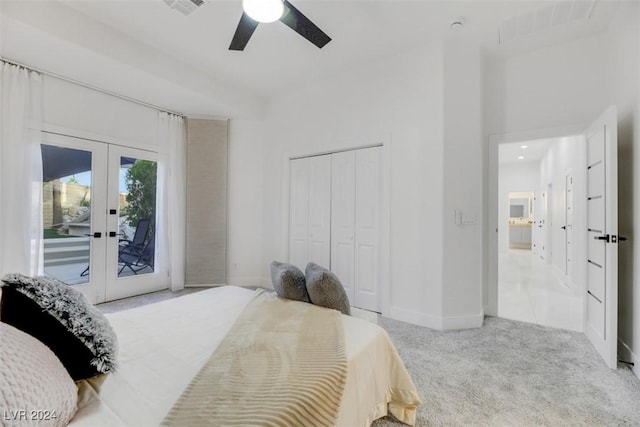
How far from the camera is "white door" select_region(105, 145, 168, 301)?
3.64 m

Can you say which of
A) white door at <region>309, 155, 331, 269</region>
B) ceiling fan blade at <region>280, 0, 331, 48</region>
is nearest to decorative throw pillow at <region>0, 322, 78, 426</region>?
ceiling fan blade at <region>280, 0, 331, 48</region>

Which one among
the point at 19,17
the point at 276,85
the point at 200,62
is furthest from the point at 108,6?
the point at 276,85

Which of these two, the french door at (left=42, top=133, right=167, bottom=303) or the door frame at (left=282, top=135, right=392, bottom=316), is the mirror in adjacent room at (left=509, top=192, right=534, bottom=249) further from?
the french door at (left=42, top=133, right=167, bottom=303)

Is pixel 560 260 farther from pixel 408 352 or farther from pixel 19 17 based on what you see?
pixel 19 17

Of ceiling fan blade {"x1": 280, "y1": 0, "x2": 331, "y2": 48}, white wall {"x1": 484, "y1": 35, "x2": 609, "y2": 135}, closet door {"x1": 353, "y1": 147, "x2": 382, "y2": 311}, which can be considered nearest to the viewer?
ceiling fan blade {"x1": 280, "y1": 0, "x2": 331, "y2": 48}

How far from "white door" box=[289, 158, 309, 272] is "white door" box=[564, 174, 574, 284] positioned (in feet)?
14.2

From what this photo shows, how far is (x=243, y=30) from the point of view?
7.19 feet

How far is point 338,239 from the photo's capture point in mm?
3699

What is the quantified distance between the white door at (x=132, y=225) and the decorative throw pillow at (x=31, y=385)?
10.9 feet

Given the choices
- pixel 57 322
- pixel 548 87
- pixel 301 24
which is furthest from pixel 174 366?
pixel 548 87

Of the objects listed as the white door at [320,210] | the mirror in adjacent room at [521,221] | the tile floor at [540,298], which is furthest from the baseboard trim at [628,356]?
the mirror in adjacent room at [521,221]

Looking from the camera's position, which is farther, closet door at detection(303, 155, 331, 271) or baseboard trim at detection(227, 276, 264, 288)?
baseboard trim at detection(227, 276, 264, 288)

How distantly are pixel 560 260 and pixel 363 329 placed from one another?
5.94 m

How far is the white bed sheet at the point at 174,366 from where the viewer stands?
36.3 inches
